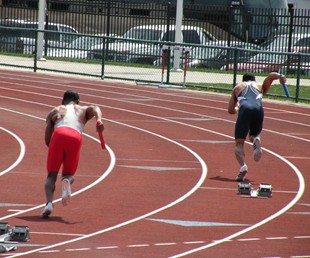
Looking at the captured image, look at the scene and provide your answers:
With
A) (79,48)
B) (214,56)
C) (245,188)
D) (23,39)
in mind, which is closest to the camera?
(245,188)

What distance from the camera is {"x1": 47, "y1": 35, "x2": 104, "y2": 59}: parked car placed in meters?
35.8

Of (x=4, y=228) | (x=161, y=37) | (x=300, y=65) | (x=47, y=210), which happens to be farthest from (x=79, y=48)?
(x=4, y=228)

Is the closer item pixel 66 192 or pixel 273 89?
pixel 66 192

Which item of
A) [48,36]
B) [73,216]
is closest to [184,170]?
[73,216]

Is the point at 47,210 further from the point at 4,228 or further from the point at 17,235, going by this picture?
the point at 17,235

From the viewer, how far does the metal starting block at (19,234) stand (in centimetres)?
1127

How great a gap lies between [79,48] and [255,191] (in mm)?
21912

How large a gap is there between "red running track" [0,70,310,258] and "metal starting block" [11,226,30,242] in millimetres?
105

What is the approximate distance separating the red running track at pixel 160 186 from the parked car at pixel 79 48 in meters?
8.30

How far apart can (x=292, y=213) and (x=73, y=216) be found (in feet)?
9.36

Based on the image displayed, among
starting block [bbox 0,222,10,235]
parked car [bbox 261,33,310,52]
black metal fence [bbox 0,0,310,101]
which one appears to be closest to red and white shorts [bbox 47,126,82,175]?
starting block [bbox 0,222,10,235]

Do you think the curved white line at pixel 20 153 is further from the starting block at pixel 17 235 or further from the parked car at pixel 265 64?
the parked car at pixel 265 64

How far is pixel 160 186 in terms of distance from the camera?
15.6 metres

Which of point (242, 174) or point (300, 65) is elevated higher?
point (300, 65)
